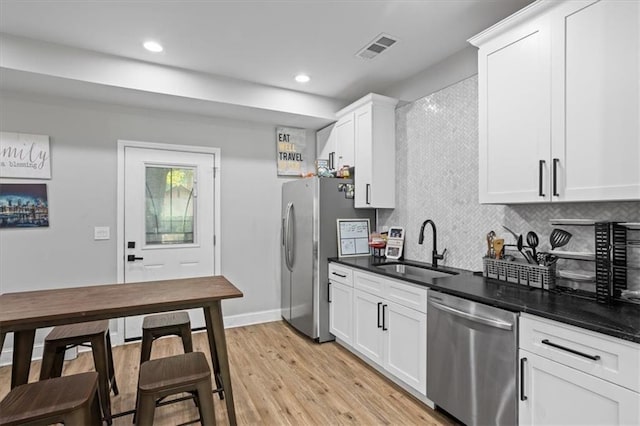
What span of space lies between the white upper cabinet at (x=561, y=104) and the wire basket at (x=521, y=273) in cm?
43

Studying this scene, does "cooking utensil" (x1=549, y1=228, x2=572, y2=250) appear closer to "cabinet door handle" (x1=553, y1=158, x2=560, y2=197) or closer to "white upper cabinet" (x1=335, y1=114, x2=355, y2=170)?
"cabinet door handle" (x1=553, y1=158, x2=560, y2=197)

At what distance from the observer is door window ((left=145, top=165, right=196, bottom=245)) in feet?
Result: 11.9

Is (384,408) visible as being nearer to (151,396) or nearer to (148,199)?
(151,396)

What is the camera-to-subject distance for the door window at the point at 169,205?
11.9 ft

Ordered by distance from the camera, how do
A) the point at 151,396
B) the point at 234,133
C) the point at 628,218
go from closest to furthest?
the point at 151,396
the point at 628,218
the point at 234,133

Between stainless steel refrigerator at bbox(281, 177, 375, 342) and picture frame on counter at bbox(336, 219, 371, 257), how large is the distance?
0.06 meters

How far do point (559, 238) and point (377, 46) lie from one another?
1.99 metres

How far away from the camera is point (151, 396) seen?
5.23ft

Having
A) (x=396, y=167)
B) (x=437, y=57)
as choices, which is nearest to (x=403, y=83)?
(x=437, y=57)

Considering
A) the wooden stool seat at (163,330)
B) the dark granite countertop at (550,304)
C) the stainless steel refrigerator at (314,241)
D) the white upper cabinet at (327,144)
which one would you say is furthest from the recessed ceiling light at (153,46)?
the dark granite countertop at (550,304)

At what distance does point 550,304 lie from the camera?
170cm

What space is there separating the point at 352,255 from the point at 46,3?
3.16 metres

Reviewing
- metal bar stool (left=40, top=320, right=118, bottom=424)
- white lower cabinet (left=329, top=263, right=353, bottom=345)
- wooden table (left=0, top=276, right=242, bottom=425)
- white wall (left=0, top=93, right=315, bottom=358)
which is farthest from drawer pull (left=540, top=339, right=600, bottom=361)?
white wall (left=0, top=93, right=315, bottom=358)

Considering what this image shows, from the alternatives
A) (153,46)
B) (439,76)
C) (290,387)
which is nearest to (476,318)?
(290,387)
